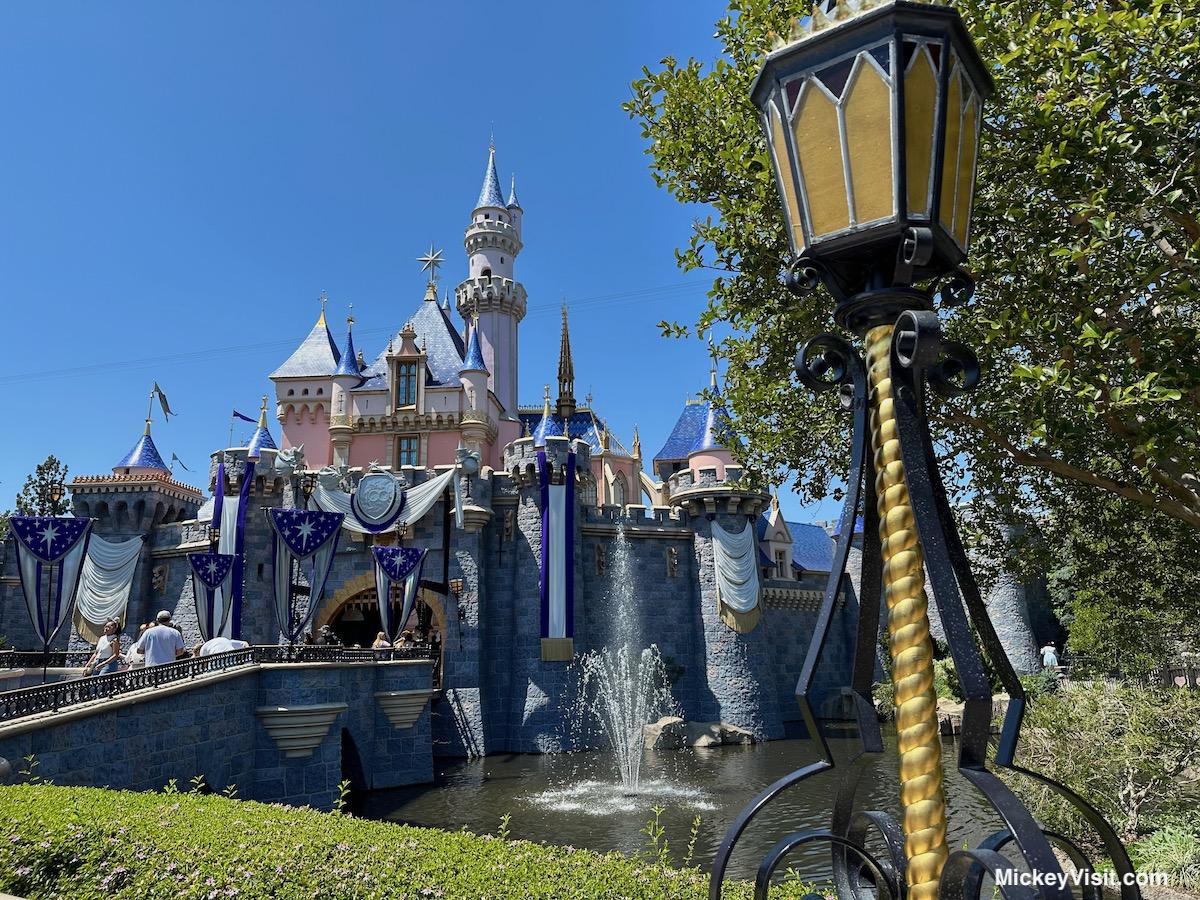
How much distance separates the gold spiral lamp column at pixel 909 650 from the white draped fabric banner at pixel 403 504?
2255 cm

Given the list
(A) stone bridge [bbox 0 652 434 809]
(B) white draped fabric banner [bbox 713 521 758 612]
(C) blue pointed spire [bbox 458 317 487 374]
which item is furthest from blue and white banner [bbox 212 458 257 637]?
(B) white draped fabric banner [bbox 713 521 758 612]

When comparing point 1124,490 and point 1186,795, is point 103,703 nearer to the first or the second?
Result: point 1124,490

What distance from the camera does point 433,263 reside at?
40344 millimetres

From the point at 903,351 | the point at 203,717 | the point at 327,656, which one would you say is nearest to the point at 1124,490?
the point at 903,351

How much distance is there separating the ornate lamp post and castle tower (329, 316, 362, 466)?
102ft

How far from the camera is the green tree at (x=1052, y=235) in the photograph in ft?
23.2

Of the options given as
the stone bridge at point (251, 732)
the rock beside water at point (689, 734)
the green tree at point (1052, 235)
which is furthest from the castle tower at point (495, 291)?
the green tree at point (1052, 235)

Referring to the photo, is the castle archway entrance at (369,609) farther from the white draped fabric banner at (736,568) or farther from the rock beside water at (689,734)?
the white draped fabric banner at (736,568)

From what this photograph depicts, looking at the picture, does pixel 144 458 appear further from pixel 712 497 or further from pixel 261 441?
pixel 712 497

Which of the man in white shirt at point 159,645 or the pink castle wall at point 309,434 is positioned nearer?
the man in white shirt at point 159,645

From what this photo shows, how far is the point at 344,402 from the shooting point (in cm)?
3291

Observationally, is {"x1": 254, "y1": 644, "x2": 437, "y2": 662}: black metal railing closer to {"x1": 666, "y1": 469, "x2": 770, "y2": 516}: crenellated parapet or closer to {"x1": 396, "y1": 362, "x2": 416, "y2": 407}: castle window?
{"x1": 666, "y1": 469, "x2": 770, "y2": 516}: crenellated parapet

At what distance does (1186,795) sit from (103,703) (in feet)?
49.8

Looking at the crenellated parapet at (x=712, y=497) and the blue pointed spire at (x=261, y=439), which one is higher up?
the blue pointed spire at (x=261, y=439)
